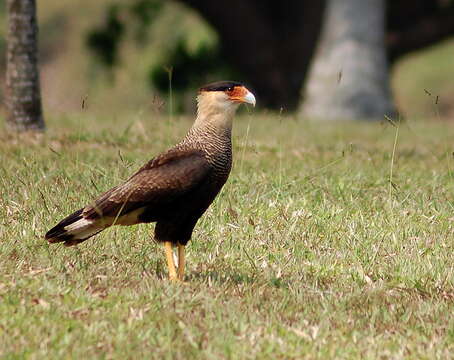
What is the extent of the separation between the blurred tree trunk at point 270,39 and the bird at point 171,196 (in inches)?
534

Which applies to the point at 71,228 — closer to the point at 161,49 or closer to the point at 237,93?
the point at 237,93

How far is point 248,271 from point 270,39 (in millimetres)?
13957

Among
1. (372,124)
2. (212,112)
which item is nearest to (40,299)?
(212,112)

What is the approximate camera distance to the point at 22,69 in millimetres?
10453

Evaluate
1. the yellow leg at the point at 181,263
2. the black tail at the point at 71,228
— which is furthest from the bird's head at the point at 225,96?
the black tail at the point at 71,228

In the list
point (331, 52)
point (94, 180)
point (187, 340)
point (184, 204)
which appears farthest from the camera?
point (331, 52)

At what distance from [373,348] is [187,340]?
3.08 ft

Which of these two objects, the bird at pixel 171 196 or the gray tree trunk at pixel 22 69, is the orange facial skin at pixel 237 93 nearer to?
the bird at pixel 171 196

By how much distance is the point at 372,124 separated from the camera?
613 inches

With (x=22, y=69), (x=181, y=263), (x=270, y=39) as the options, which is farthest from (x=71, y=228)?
(x=270, y=39)

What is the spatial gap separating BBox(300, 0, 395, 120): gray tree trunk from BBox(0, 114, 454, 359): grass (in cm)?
842

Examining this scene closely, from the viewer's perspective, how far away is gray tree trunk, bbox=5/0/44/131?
10.2 m

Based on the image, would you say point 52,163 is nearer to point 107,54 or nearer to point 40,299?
point 40,299

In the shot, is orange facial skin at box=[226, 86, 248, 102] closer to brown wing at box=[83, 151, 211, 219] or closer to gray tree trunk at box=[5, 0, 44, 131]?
brown wing at box=[83, 151, 211, 219]
